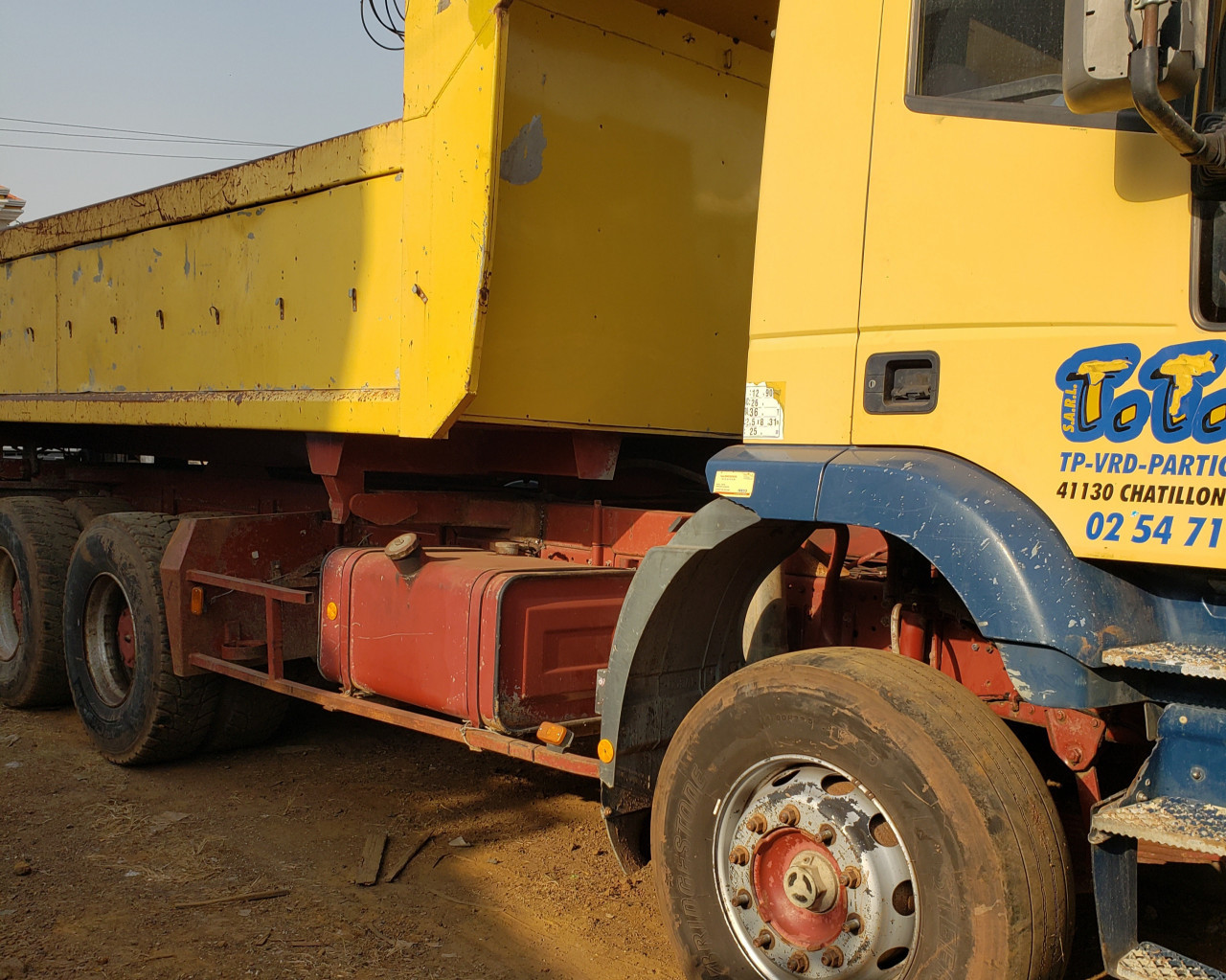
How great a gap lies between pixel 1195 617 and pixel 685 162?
2598mm

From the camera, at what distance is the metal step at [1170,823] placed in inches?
78.6

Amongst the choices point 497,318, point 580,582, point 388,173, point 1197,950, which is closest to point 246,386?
point 388,173

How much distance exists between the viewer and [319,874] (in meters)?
3.98

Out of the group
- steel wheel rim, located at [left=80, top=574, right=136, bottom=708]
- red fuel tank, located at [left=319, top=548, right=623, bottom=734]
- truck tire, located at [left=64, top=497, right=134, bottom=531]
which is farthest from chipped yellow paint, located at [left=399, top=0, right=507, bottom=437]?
truck tire, located at [left=64, top=497, right=134, bottom=531]

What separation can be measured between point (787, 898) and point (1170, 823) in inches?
36.1

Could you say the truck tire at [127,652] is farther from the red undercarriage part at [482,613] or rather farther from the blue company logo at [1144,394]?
the blue company logo at [1144,394]

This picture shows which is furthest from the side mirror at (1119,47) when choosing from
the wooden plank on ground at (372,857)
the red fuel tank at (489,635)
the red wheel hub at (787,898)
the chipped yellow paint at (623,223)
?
the wooden plank on ground at (372,857)

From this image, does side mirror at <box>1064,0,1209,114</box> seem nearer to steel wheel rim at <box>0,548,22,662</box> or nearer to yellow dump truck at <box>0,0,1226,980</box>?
yellow dump truck at <box>0,0,1226,980</box>

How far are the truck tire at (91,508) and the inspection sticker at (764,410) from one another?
4.44m

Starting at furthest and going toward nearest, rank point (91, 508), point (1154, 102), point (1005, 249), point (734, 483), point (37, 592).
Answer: point (91, 508)
point (37, 592)
point (734, 483)
point (1005, 249)
point (1154, 102)

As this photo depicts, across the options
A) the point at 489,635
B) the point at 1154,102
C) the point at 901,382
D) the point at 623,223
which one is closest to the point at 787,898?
the point at 901,382

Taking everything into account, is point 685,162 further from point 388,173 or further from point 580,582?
point 580,582

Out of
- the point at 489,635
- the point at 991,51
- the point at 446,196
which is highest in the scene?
the point at 991,51

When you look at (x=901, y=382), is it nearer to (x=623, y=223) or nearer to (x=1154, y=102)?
(x=1154, y=102)
